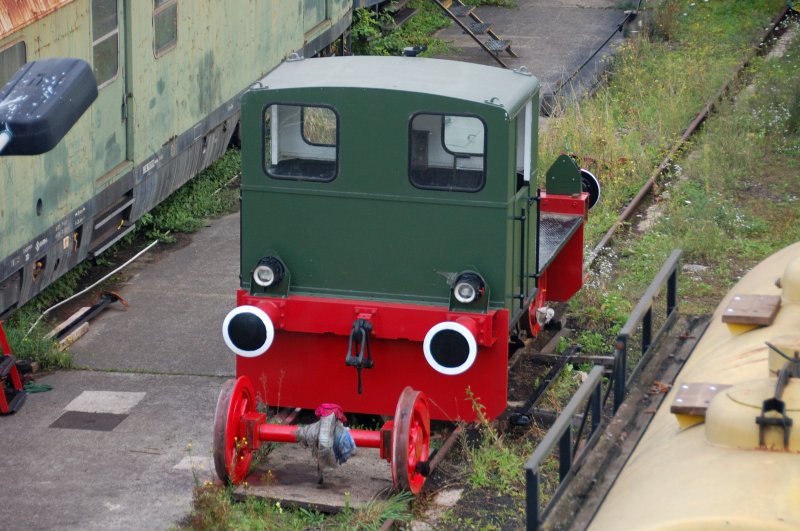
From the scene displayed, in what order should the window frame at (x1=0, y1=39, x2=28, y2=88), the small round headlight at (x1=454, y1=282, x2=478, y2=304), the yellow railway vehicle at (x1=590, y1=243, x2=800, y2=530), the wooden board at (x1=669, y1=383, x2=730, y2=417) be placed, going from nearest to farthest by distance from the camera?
the yellow railway vehicle at (x1=590, y1=243, x2=800, y2=530) → the wooden board at (x1=669, y1=383, x2=730, y2=417) → the small round headlight at (x1=454, y1=282, x2=478, y2=304) → the window frame at (x1=0, y1=39, x2=28, y2=88)

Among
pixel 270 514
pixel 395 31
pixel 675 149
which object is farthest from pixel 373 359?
pixel 395 31

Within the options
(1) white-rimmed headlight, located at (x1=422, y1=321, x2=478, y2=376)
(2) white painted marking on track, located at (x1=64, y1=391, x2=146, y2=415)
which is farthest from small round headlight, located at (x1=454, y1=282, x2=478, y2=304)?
(2) white painted marking on track, located at (x1=64, y1=391, x2=146, y2=415)

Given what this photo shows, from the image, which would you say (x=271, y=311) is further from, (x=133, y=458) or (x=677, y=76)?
(x=677, y=76)

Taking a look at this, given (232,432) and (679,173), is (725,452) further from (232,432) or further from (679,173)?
(679,173)

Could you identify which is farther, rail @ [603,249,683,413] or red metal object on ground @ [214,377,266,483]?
red metal object on ground @ [214,377,266,483]

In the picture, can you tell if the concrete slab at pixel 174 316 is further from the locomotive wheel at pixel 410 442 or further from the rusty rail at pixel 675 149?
the rusty rail at pixel 675 149

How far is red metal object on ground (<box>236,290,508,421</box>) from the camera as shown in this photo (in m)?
7.23

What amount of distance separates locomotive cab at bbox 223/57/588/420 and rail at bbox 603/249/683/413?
1.37 meters

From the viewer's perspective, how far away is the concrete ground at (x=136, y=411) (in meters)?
6.86

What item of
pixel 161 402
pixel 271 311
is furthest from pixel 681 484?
pixel 161 402

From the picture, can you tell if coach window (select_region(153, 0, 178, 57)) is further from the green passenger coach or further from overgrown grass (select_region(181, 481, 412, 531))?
overgrown grass (select_region(181, 481, 412, 531))

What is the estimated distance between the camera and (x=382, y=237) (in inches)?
287

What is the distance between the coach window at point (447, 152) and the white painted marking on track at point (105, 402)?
8.08ft

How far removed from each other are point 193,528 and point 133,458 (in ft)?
3.57
